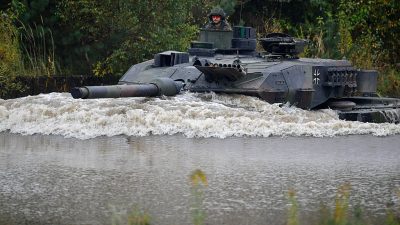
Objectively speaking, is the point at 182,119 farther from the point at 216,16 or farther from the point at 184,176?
the point at 184,176

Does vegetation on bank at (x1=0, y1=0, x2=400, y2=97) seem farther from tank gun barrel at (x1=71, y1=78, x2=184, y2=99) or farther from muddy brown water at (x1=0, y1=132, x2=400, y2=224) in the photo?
Answer: muddy brown water at (x1=0, y1=132, x2=400, y2=224)

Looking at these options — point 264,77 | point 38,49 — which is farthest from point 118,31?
point 264,77

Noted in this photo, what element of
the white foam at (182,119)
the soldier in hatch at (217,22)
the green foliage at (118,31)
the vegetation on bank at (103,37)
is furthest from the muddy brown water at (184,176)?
the green foliage at (118,31)

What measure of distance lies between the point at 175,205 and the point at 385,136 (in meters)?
7.56

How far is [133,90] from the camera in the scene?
1639 centimetres

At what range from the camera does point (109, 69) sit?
83.3 feet

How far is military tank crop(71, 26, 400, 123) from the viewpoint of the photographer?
57.9 feet

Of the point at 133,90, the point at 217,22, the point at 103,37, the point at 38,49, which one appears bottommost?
the point at 133,90

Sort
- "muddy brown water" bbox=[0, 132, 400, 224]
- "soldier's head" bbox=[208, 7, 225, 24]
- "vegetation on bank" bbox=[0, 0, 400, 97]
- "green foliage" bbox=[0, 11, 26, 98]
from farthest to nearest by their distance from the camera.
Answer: "vegetation on bank" bbox=[0, 0, 400, 97] < "green foliage" bbox=[0, 11, 26, 98] < "soldier's head" bbox=[208, 7, 225, 24] < "muddy brown water" bbox=[0, 132, 400, 224]

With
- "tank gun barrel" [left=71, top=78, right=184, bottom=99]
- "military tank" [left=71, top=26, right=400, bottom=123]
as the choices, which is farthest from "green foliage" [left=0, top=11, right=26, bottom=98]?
"tank gun barrel" [left=71, top=78, right=184, bottom=99]

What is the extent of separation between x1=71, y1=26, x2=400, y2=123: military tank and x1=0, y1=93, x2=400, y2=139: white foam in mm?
223

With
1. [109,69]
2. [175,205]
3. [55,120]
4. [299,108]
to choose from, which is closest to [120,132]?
[55,120]

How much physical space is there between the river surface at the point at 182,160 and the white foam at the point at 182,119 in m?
0.02

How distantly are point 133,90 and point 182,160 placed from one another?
269 centimetres
